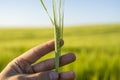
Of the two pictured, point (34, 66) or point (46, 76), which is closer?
point (46, 76)

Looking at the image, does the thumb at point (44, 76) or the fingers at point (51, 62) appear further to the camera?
the fingers at point (51, 62)

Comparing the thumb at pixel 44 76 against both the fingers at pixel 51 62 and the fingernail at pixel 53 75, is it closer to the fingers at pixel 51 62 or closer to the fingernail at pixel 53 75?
the fingernail at pixel 53 75

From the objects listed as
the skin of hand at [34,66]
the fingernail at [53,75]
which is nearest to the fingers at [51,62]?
the skin of hand at [34,66]

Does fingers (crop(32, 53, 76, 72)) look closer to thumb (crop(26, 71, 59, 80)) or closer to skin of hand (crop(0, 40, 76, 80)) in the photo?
skin of hand (crop(0, 40, 76, 80))

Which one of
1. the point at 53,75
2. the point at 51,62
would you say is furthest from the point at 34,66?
the point at 53,75

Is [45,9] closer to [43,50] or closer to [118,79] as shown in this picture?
[43,50]

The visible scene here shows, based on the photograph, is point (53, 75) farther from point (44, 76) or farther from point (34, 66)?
point (34, 66)

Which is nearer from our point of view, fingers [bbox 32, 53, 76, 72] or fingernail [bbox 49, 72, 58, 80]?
fingernail [bbox 49, 72, 58, 80]

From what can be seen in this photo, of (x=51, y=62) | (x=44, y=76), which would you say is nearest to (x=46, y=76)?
(x=44, y=76)

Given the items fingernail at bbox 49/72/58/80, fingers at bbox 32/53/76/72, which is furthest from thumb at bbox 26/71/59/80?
fingers at bbox 32/53/76/72

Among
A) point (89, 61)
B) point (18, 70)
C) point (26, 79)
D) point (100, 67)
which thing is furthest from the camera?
point (89, 61)

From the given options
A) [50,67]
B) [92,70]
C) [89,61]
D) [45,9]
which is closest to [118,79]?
[92,70]
